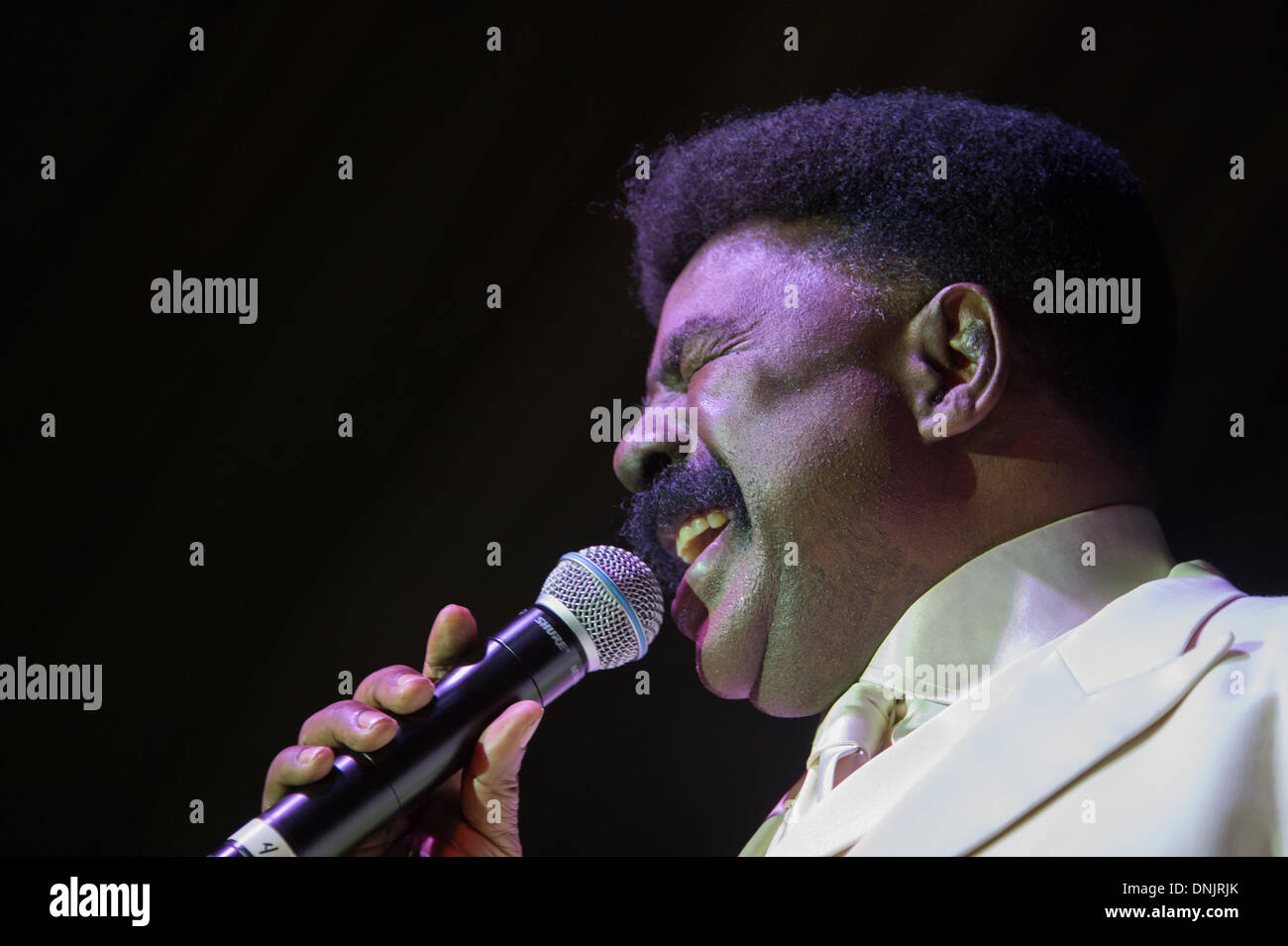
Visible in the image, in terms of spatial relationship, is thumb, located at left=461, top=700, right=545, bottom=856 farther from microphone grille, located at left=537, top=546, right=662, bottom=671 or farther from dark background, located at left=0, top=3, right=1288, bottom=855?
dark background, located at left=0, top=3, right=1288, bottom=855

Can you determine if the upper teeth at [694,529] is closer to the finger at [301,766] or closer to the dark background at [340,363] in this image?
the dark background at [340,363]

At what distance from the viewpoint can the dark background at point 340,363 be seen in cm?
234

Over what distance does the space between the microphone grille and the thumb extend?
0.42 feet

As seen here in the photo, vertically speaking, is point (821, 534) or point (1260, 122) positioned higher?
point (1260, 122)

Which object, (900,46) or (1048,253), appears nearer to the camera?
(1048,253)

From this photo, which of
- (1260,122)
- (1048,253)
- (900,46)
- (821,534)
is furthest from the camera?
(900,46)

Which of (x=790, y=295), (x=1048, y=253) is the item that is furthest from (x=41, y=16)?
(x=1048, y=253)

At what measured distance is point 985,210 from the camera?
1911 millimetres

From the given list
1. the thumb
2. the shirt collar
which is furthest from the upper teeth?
the thumb

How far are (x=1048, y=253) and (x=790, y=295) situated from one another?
0.44 m

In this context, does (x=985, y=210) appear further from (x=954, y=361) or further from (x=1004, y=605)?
(x=1004, y=605)

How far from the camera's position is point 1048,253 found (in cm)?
187
